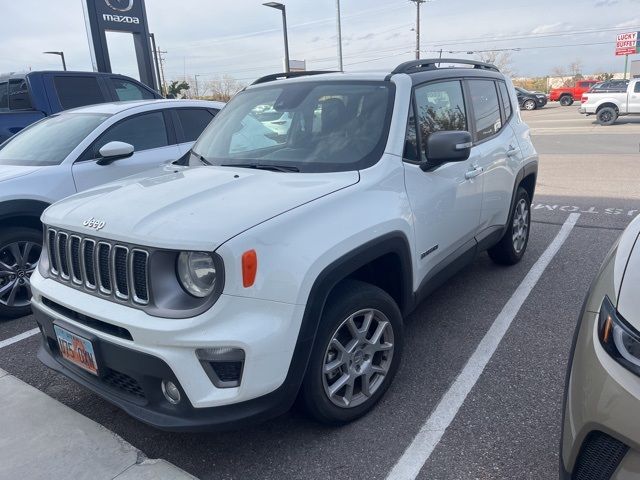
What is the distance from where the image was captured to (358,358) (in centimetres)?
278

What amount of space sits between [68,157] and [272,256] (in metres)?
3.35

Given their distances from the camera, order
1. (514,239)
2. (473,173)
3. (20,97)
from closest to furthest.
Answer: (473,173)
(514,239)
(20,97)

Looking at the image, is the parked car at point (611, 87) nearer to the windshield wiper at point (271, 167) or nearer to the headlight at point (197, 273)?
the windshield wiper at point (271, 167)

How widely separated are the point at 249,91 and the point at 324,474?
9.42 ft

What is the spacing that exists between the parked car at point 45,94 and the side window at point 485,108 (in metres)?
5.50

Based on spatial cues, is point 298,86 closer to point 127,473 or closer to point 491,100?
point 491,100

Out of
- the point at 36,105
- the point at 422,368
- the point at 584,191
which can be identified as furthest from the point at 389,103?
the point at 584,191

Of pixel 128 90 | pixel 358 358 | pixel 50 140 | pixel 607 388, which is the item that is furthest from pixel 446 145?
pixel 128 90

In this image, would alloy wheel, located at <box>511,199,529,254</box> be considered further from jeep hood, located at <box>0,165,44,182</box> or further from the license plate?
jeep hood, located at <box>0,165,44,182</box>

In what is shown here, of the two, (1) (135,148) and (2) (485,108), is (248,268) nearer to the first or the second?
(2) (485,108)

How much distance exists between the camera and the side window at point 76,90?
7051 millimetres

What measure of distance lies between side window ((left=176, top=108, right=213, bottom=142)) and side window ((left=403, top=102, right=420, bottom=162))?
3183 mm

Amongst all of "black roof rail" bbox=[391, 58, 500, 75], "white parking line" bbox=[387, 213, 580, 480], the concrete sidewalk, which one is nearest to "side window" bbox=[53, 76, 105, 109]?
the concrete sidewalk

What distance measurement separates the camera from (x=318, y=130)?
3.25 metres
